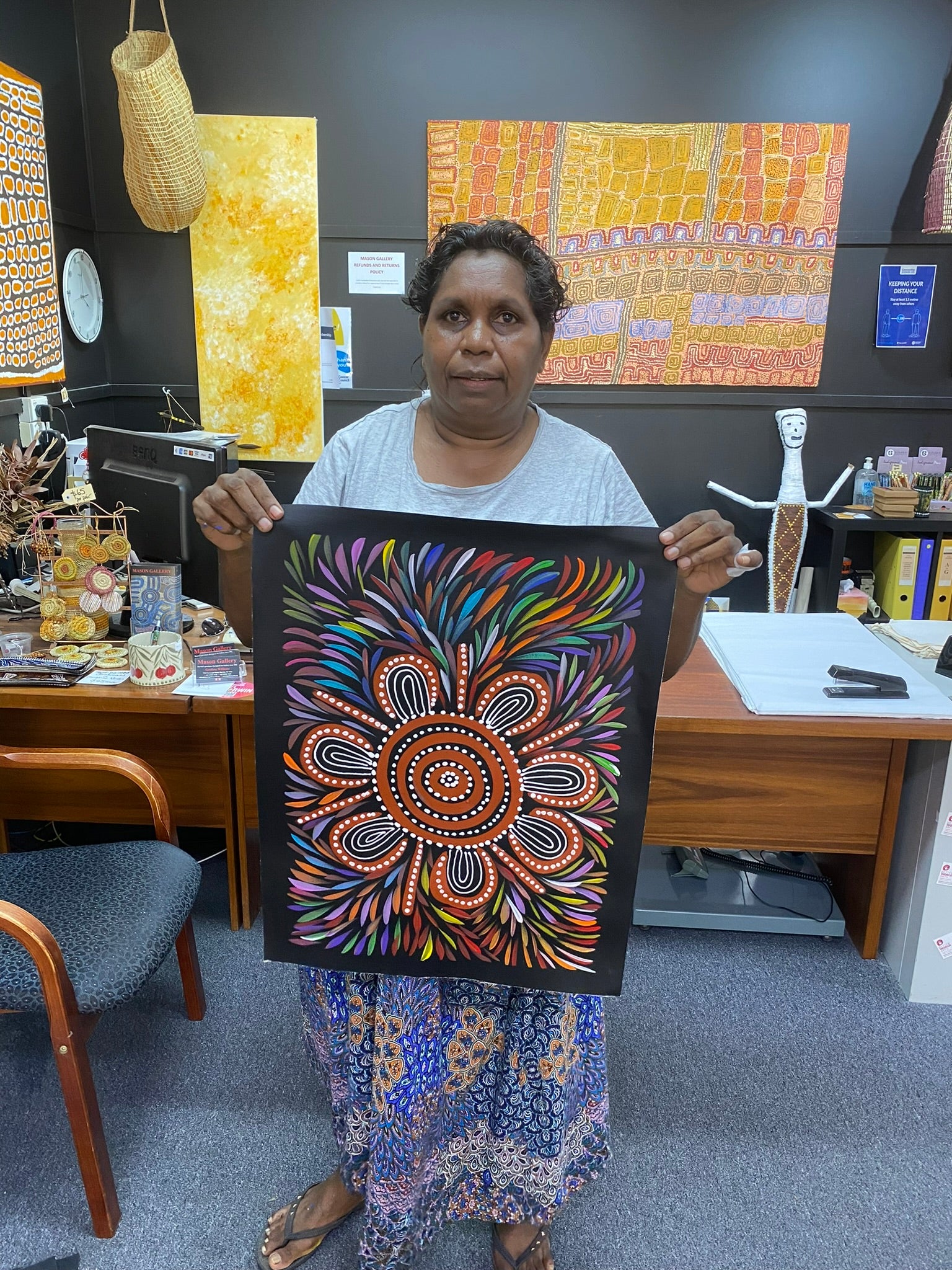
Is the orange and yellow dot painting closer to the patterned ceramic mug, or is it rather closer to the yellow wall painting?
the yellow wall painting

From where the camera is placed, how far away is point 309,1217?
1539 mm

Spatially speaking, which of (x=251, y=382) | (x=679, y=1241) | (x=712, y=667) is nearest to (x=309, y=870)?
(x=679, y=1241)

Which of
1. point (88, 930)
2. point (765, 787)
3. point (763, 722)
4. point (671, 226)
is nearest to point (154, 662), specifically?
point (88, 930)

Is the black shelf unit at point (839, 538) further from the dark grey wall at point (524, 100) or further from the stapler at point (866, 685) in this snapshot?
the stapler at point (866, 685)

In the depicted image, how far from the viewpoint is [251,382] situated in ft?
12.5

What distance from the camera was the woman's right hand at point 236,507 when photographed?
1152 mm

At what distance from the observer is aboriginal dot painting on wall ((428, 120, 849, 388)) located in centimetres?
356

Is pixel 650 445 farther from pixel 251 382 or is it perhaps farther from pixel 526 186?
pixel 251 382

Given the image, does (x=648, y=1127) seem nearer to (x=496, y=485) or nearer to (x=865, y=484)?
(x=496, y=485)

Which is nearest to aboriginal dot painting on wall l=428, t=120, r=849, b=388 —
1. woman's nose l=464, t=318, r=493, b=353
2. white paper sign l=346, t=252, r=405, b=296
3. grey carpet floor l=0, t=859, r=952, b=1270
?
white paper sign l=346, t=252, r=405, b=296

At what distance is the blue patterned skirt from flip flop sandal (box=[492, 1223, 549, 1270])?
0.06 m

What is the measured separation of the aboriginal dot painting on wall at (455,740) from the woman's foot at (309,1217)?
581 mm

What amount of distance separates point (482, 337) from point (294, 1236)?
4.89ft

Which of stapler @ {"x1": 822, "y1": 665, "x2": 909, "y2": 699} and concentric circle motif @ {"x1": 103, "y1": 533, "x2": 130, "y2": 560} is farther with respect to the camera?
concentric circle motif @ {"x1": 103, "y1": 533, "x2": 130, "y2": 560}
